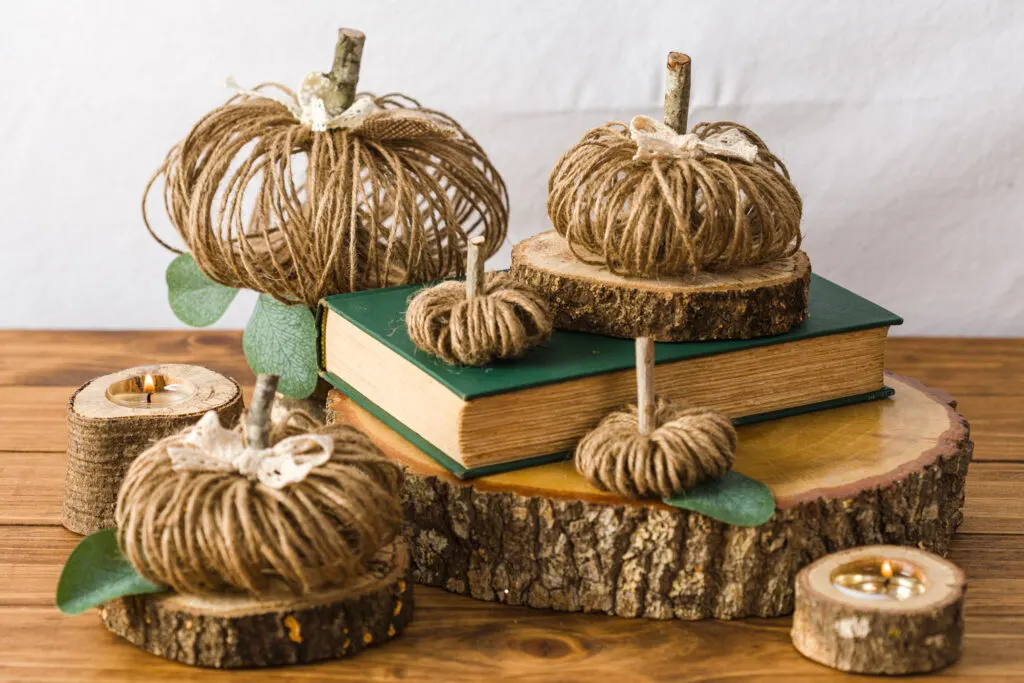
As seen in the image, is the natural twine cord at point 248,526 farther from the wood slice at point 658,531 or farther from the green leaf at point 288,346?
the green leaf at point 288,346

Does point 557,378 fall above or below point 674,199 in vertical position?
below

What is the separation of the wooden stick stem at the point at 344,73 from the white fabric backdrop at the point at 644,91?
64 cm

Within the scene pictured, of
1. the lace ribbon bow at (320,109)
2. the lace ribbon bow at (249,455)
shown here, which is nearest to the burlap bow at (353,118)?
the lace ribbon bow at (320,109)

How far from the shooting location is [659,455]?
1454 millimetres

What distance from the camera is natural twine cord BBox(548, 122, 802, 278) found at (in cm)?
159

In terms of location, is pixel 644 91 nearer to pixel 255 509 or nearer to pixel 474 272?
pixel 474 272

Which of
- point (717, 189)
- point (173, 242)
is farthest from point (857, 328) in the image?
point (173, 242)

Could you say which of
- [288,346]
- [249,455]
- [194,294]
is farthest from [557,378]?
[194,294]

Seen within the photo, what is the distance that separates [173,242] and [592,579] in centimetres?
144

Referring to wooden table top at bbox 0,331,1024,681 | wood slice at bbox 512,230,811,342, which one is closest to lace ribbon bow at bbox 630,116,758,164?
wood slice at bbox 512,230,811,342

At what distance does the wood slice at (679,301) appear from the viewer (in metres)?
1.61

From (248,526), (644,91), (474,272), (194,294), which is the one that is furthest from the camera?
(644,91)

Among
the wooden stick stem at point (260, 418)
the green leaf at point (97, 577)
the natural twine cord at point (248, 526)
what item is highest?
the wooden stick stem at point (260, 418)

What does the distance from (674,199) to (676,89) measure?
15cm
